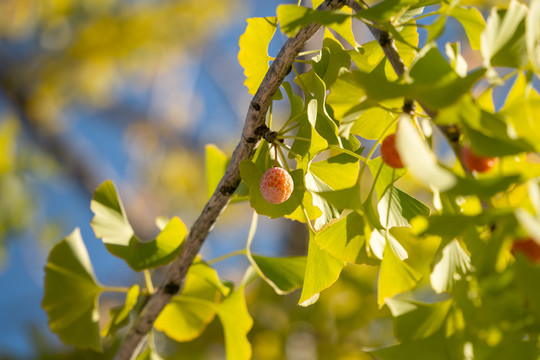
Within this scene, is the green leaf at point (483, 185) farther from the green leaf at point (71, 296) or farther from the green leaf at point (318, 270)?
the green leaf at point (71, 296)

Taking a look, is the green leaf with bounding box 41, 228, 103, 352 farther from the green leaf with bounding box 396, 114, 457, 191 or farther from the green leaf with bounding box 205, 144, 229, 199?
the green leaf with bounding box 396, 114, 457, 191

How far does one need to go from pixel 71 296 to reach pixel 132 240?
0.09m

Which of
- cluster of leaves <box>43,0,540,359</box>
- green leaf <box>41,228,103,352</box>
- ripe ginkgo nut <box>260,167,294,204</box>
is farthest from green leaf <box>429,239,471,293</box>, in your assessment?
green leaf <box>41,228,103,352</box>

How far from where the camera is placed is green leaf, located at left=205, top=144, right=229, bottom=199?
52 cm

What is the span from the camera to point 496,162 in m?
0.26

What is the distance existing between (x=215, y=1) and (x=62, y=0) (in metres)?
1.16

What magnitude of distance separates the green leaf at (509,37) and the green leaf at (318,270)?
176mm

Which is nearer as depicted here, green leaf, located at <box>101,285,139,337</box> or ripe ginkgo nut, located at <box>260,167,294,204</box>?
ripe ginkgo nut, located at <box>260,167,294,204</box>

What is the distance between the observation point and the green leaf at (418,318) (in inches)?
11.9

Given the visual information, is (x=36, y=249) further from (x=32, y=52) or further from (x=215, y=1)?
(x=215, y=1)

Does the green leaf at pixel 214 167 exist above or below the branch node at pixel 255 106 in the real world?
below

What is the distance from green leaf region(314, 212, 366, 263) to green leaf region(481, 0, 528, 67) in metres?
Answer: 0.14

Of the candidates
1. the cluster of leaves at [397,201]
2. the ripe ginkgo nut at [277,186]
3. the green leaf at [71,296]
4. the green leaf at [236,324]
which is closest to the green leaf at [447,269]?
the cluster of leaves at [397,201]

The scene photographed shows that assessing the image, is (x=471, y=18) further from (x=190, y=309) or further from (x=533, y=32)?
(x=190, y=309)
